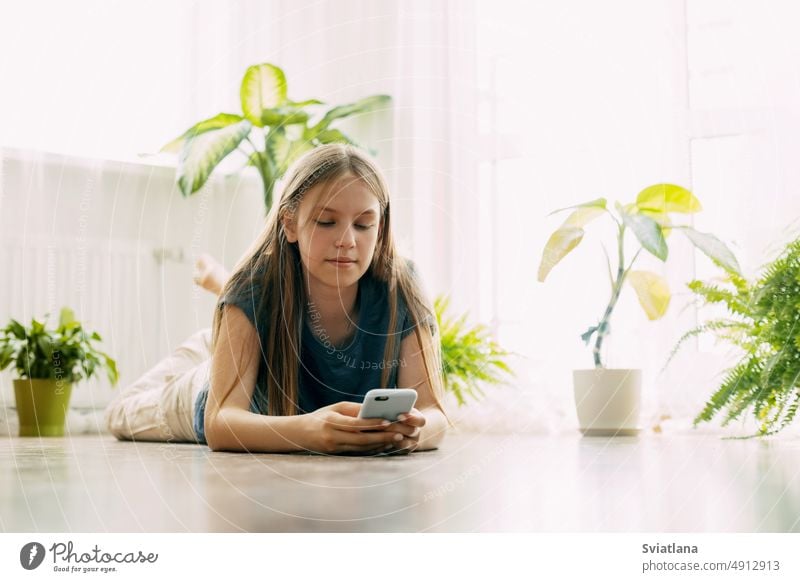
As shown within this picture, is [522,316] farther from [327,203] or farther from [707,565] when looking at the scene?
[707,565]

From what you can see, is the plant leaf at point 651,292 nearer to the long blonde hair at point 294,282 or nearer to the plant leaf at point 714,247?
the plant leaf at point 714,247

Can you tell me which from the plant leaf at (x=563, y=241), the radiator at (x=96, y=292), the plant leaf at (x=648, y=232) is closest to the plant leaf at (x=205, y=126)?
the radiator at (x=96, y=292)

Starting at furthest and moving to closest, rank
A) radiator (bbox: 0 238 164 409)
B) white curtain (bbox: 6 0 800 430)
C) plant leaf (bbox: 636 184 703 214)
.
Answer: radiator (bbox: 0 238 164 409), white curtain (bbox: 6 0 800 430), plant leaf (bbox: 636 184 703 214)

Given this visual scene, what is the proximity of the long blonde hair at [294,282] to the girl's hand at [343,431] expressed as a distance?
15 cm

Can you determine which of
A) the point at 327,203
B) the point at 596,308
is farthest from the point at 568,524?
the point at 596,308

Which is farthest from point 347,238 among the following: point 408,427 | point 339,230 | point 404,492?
point 404,492

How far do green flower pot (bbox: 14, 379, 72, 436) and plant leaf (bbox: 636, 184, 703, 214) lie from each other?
101cm

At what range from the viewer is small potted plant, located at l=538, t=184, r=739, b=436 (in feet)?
4.31

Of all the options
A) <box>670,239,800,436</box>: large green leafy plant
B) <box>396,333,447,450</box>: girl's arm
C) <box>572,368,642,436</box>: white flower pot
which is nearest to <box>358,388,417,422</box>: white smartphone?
<box>396,333,447,450</box>: girl's arm

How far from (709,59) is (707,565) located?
119 cm

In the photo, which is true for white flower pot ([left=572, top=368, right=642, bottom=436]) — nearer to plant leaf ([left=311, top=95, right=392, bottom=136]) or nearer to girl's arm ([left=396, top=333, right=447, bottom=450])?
girl's arm ([left=396, top=333, right=447, bottom=450])

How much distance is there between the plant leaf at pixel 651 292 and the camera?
4.64 ft

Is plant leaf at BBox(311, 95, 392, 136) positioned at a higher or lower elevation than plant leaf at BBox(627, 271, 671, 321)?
higher

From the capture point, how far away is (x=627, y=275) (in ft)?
4.74
